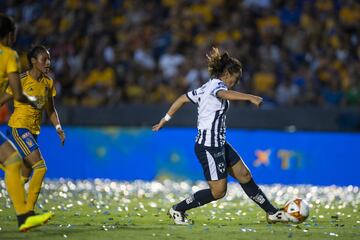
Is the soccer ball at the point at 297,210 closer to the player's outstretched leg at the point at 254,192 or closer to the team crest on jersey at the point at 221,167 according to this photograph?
the player's outstretched leg at the point at 254,192

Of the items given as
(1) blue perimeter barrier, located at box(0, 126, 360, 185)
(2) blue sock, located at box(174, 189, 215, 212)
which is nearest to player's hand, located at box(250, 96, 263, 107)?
(2) blue sock, located at box(174, 189, 215, 212)

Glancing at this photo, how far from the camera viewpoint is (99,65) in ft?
70.1

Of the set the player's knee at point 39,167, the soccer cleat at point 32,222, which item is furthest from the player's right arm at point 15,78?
the player's knee at point 39,167

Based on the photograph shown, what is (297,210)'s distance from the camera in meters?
10.8

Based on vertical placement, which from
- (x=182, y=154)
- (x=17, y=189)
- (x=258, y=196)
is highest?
(x=182, y=154)

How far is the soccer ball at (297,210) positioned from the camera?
1076 centimetres

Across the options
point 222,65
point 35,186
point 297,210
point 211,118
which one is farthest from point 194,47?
point 35,186

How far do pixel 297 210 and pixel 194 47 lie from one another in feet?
34.6

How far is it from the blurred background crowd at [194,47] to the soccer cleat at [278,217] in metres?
8.04

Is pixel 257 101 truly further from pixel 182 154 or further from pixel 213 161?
pixel 182 154

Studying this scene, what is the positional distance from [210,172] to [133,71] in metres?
10.6

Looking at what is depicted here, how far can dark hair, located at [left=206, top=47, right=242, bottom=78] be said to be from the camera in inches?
423

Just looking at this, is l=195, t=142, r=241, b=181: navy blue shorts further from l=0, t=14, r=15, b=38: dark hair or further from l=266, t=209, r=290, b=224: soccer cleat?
l=0, t=14, r=15, b=38: dark hair

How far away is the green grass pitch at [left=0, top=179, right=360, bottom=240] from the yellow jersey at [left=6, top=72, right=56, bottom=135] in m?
1.27
